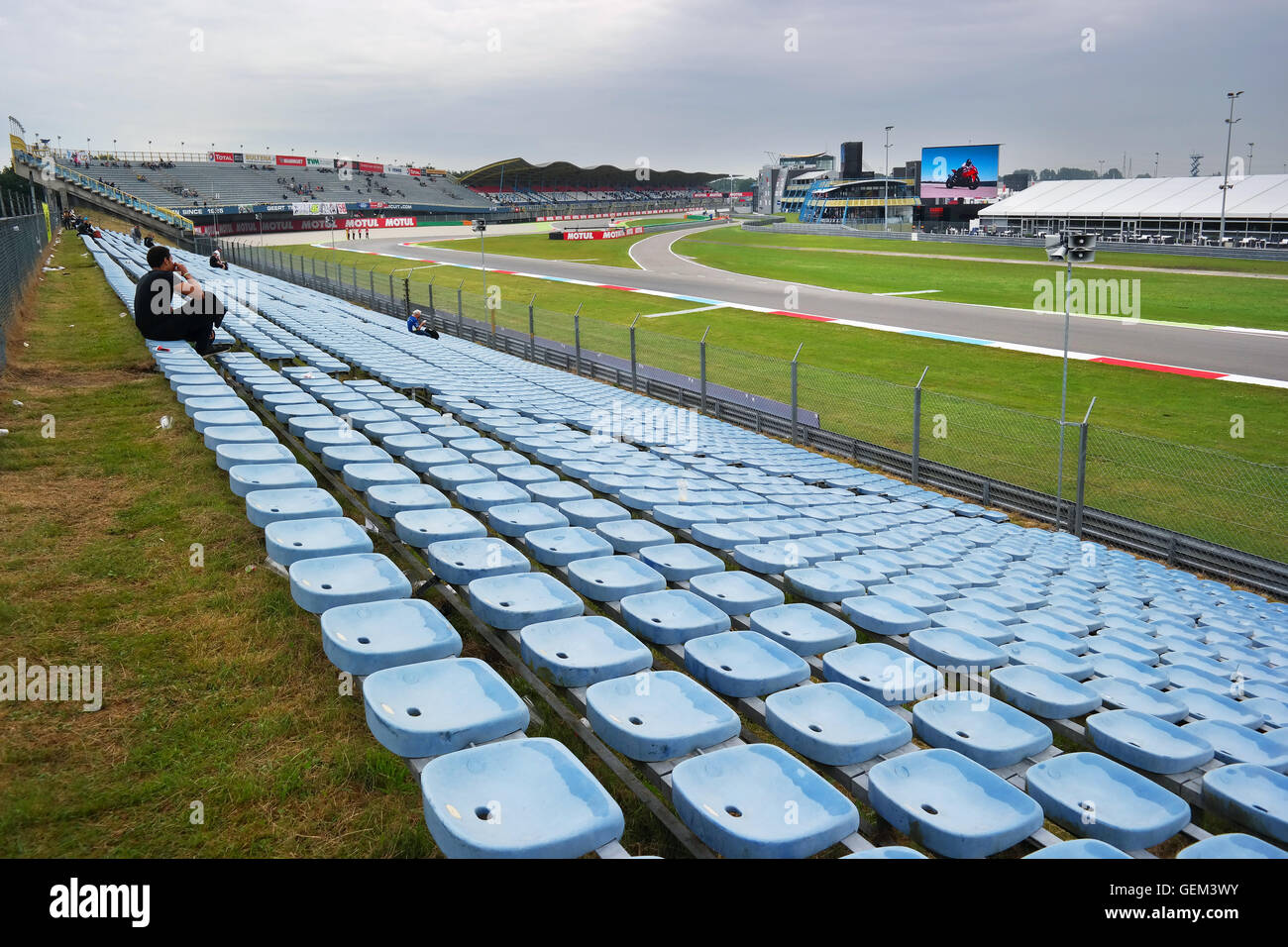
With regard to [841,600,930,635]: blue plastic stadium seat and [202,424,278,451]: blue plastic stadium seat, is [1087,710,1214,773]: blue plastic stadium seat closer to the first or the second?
[841,600,930,635]: blue plastic stadium seat

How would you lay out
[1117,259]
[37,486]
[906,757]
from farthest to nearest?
[1117,259], [37,486], [906,757]

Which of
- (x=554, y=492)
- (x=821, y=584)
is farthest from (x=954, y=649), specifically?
(x=554, y=492)

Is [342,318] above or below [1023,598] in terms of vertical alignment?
above

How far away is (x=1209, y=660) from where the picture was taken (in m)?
6.07

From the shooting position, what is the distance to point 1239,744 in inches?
162

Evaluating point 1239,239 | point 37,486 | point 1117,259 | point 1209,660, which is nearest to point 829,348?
point 1209,660

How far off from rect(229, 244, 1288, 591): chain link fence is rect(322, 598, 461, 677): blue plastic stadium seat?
28.7 ft

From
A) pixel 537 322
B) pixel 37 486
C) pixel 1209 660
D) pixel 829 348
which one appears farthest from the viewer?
pixel 829 348

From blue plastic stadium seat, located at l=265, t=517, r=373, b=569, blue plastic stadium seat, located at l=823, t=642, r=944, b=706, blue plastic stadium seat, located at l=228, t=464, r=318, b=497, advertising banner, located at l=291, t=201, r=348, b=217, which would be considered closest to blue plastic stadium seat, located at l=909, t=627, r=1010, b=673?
blue plastic stadium seat, located at l=823, t=642, r=944, b=706

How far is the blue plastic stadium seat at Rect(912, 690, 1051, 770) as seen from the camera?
3346 mm

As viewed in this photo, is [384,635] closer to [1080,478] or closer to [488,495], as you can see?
[488,495]

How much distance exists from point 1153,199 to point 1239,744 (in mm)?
74693
